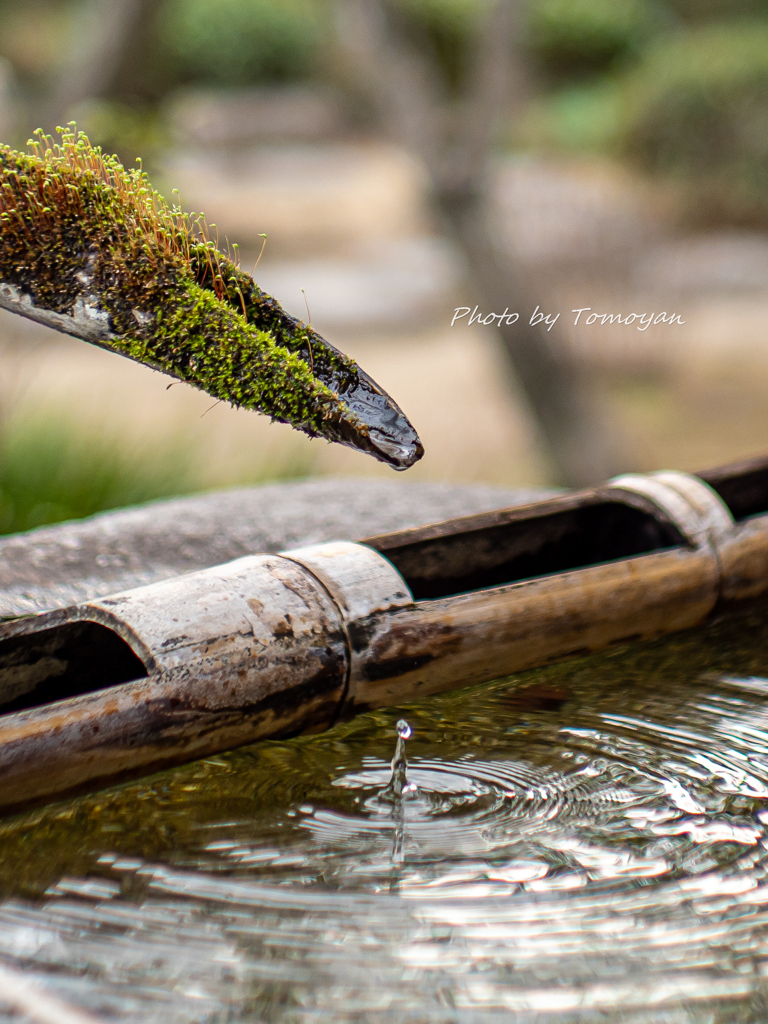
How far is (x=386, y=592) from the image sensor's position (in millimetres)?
1504

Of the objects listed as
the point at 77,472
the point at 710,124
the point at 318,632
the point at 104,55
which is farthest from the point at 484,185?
the point at 710,124

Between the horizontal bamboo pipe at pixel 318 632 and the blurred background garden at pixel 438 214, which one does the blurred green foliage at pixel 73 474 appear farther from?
the horizontal bamboo pipe at pixel 318 632

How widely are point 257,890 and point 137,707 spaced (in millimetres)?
271

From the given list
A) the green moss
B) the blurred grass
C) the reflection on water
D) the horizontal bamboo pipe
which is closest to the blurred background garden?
the blurred grass

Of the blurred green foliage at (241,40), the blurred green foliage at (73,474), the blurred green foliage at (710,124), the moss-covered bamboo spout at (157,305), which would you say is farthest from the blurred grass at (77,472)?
the blurred green foliage at (241,40)

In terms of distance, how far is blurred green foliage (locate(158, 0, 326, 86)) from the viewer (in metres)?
16.6

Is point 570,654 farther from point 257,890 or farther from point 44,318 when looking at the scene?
point 44,318

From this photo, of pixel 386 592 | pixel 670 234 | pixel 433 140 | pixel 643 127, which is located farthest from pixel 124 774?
pixel 643 127

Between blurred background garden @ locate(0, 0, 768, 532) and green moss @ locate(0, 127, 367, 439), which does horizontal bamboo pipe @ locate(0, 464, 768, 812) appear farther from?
blurred background garden @ locate(0, 0, 768, 532)

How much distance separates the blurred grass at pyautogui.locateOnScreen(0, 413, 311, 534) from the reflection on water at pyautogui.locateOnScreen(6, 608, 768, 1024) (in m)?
2.92

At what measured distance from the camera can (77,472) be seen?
4.31 m

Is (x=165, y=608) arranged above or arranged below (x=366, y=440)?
below

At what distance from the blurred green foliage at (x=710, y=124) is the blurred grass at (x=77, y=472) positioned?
9452 millimetres

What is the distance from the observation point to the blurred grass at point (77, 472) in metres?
4.18
